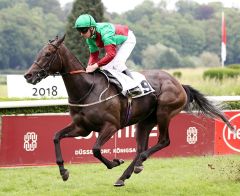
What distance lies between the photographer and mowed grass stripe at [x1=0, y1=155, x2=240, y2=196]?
6.95 meters

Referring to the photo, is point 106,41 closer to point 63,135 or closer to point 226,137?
point 63,135

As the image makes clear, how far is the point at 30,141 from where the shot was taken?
9.31 meters

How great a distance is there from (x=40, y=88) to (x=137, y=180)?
3865 millimetres

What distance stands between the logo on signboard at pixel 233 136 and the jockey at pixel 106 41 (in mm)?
3936

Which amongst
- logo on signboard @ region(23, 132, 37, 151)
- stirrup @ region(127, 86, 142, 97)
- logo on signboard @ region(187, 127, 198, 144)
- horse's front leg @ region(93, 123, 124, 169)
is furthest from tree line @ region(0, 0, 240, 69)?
horse's front leg @ region(93, 123, 124, 169)

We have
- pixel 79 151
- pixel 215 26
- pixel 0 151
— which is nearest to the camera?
pixel 0 151

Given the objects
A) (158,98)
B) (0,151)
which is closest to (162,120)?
(158,98)

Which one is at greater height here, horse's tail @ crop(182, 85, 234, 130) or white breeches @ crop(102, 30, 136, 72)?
white breeches @ crop(102, 30, 136, 72)

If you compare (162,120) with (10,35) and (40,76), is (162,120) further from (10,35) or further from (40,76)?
(10,35)

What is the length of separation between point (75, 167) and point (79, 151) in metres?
0.54

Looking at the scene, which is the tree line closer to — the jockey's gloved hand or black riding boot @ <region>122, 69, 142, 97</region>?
black riding boot @ <region>122, 69, 142, 97</region>

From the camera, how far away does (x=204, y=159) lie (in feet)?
32.9

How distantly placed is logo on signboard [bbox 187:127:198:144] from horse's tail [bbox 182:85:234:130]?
241 cm

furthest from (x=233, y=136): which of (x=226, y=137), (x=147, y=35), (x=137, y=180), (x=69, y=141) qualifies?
(x=147, y=35)
